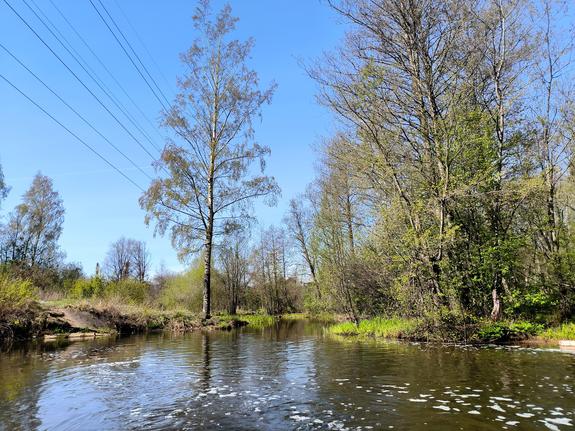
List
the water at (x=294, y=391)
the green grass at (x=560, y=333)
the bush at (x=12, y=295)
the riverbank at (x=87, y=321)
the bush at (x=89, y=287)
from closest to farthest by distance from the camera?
the water at (x=294, y=391) < the green grass at (x=560, y=333) < the bush at (x=12, y=295) < the riverbank at (x=87, y=321) < the bush at (x=89, y=287)

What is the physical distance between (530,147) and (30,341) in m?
19.1

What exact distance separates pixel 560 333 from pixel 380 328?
19.6ft

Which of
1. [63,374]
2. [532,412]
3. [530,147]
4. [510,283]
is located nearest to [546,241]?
[510,283]

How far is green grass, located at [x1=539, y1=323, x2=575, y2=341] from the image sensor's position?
11805mm

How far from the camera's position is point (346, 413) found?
534 centimetres

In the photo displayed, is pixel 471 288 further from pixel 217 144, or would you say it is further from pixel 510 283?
pixel 217 144

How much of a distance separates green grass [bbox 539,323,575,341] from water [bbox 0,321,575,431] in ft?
7.16

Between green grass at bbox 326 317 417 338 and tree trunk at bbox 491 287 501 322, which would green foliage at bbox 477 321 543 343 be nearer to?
tree trunk at bbox 491 287 501 322

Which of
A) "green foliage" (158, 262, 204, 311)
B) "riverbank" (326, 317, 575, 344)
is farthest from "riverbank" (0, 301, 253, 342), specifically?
"riverbank" (326, 317, 575, 344)

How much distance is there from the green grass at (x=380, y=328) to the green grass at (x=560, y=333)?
3731 mm

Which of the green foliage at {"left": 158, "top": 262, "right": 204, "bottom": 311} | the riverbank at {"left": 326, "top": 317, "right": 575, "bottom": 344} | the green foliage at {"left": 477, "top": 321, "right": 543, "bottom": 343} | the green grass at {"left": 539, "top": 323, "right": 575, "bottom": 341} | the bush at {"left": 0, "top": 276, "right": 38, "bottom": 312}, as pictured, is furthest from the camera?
the green foliage at {"left": 158, "top": 262, "right": 204, "bottom": 311}

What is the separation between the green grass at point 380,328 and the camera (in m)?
14.1

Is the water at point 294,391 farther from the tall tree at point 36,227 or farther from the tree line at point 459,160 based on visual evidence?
the tall tree at point 36,227

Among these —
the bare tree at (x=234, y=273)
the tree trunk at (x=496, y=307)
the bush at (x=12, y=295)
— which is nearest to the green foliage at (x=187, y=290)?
the bare tree at (x=234, y=273)
